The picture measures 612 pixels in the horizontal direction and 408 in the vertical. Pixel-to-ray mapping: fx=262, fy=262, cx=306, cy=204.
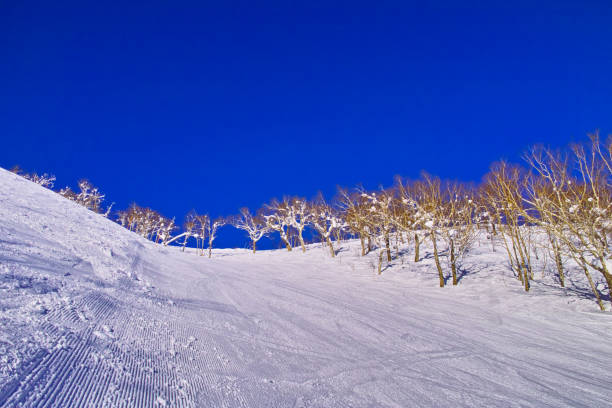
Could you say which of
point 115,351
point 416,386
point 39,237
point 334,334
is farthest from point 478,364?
point 39,237

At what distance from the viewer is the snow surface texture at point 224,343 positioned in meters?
2.26

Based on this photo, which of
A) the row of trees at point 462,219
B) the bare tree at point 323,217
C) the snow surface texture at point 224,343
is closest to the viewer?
the snow surface texture at point 224,343

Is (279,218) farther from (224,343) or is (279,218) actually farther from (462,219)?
(224,343)

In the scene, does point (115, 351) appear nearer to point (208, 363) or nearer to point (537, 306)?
point (208, 363)

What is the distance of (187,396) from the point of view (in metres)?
2.36

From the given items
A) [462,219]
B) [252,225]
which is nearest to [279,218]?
[252,225]

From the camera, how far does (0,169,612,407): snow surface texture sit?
2.26 meters

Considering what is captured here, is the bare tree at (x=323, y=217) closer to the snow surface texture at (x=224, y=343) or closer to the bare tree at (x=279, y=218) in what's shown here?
the bare tree at (x=279, y=218)

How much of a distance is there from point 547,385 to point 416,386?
2.40m

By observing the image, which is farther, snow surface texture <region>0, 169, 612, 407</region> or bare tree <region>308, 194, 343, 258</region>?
bare tree <region>308, 194, 343, 258</region>

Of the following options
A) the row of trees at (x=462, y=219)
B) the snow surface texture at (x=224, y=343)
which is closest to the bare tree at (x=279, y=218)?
the row of trees at (x=462, y=219)

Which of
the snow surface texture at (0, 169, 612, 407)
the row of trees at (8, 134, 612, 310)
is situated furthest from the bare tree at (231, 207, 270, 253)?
the snow surface texture at (0, 169, 612, 407)

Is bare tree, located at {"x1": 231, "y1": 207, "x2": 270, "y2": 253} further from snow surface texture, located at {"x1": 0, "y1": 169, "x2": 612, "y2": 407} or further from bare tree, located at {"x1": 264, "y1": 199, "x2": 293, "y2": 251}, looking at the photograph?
snow surface texture, located at {"x1": 0, "y1": 169, "x2": 612, "y2": 407}

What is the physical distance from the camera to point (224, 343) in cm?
370
